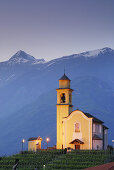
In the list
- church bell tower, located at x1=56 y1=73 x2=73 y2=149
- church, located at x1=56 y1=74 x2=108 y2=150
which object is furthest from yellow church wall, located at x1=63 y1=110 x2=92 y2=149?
church bell tower, located at x1=56 y1=73 x2=73 y2=149

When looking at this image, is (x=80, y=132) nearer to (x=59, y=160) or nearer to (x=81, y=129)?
(x=81, y=129)

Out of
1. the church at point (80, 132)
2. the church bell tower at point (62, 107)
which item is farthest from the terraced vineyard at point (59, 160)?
the church bell tower at point (62, 107)

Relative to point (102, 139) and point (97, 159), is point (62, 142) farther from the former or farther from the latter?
point (97, 159)

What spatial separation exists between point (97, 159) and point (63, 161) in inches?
153

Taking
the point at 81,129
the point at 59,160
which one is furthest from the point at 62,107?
the point at 59,160

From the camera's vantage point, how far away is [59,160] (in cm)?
4569

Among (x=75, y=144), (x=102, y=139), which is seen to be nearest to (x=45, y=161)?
(x=75, y=144)

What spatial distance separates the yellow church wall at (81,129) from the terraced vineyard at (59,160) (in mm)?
7985

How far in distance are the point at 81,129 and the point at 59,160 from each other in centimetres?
1424

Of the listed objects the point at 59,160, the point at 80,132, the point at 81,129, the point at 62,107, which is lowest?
the point at 59,160

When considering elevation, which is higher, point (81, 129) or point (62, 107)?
point (62, 107)

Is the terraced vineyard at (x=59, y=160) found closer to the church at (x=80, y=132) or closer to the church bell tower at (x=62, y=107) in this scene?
the church at (x=80, y=132)

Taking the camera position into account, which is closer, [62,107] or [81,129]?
[81,129]

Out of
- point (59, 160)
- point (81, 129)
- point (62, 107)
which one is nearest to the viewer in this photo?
point (59, 160)
